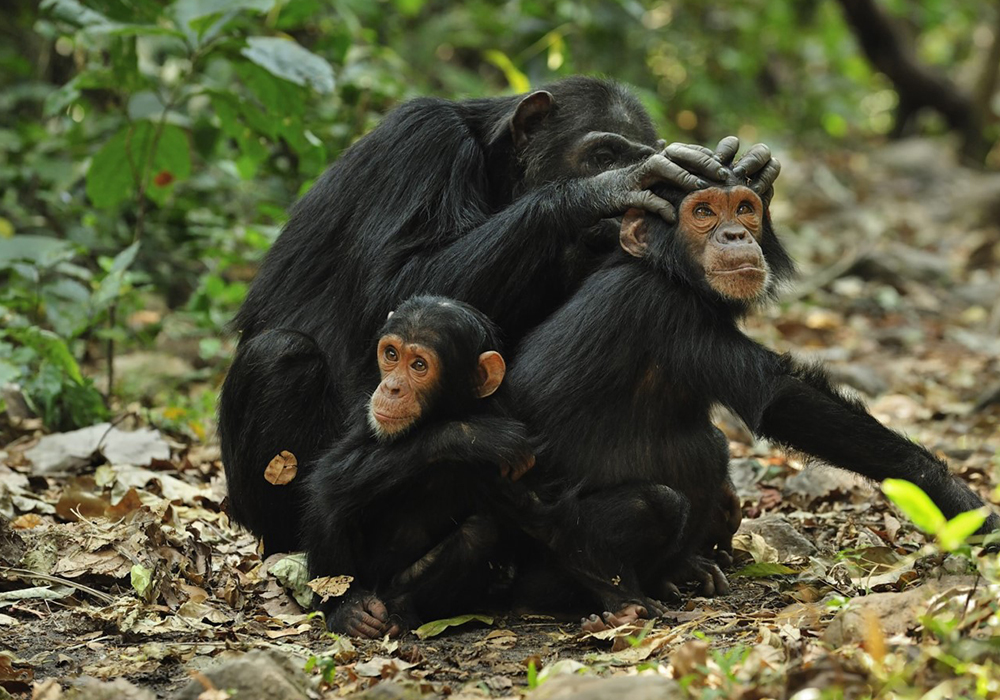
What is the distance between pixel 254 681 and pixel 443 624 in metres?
1.26

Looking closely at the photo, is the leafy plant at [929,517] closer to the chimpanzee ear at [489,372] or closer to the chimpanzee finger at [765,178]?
the chimpanzee ear at [489,372]

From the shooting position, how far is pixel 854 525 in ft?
19.4

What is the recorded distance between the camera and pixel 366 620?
4.52 m

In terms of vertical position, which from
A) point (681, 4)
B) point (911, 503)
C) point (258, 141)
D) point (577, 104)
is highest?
point (681, 4)

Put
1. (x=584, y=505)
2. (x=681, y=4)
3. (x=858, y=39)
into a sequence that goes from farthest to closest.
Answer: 1. (x=858, y=39)
2. (x=681, y=4)
3. (x=584, y=505)

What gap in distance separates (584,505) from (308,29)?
7914 mm

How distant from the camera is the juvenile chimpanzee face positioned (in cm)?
468

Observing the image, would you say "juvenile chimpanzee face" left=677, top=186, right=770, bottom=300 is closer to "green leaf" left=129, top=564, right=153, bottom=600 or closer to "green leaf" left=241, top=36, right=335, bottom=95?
"green leaf" left=129, top=564, right=153, bottom=600

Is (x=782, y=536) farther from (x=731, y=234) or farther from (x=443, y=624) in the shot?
(x=443, y=624)

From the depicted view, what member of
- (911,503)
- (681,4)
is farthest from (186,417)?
(681,4)

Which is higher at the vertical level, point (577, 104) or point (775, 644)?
point (577, 104)

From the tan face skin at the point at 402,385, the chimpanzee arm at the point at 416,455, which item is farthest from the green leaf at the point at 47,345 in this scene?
the tan face skin at the point at 402,385

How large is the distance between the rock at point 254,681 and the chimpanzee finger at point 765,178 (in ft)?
9.27

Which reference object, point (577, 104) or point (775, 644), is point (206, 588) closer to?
point (775, 644)
